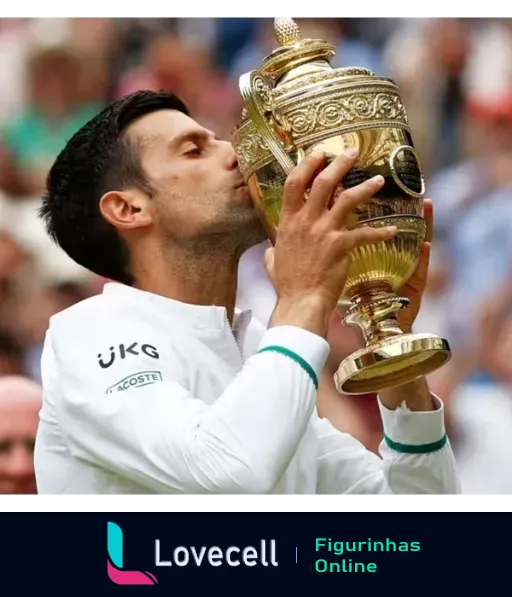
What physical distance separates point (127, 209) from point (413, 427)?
814mm

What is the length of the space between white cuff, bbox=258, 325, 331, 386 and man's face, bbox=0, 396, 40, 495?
1.82 meters

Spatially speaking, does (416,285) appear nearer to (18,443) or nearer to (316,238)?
(316,238)

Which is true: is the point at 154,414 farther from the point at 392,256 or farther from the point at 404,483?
the point at 404,483

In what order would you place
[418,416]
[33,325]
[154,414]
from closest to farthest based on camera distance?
1. [154,414]
2. [418,416]
3. [33,325]

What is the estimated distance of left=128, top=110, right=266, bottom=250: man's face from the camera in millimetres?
2572

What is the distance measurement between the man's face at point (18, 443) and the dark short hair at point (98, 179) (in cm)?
121

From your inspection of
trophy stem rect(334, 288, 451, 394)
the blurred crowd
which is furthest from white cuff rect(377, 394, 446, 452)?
the blurred crowd

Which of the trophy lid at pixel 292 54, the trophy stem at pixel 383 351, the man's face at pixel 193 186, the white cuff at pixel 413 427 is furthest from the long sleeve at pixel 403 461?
the trophy lid at pixel 292 54

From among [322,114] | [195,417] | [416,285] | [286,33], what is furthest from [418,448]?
[286,33]

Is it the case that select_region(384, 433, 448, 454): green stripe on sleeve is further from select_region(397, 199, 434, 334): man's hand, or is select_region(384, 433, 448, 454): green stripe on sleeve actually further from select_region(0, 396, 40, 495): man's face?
select_region(0, 396, 40, 495): man's face

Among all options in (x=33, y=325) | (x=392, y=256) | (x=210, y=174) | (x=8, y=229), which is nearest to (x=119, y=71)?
(x=8, y=229)

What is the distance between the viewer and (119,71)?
18.1ft

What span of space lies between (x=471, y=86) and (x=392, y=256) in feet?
11.1

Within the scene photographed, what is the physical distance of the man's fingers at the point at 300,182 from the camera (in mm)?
2197
